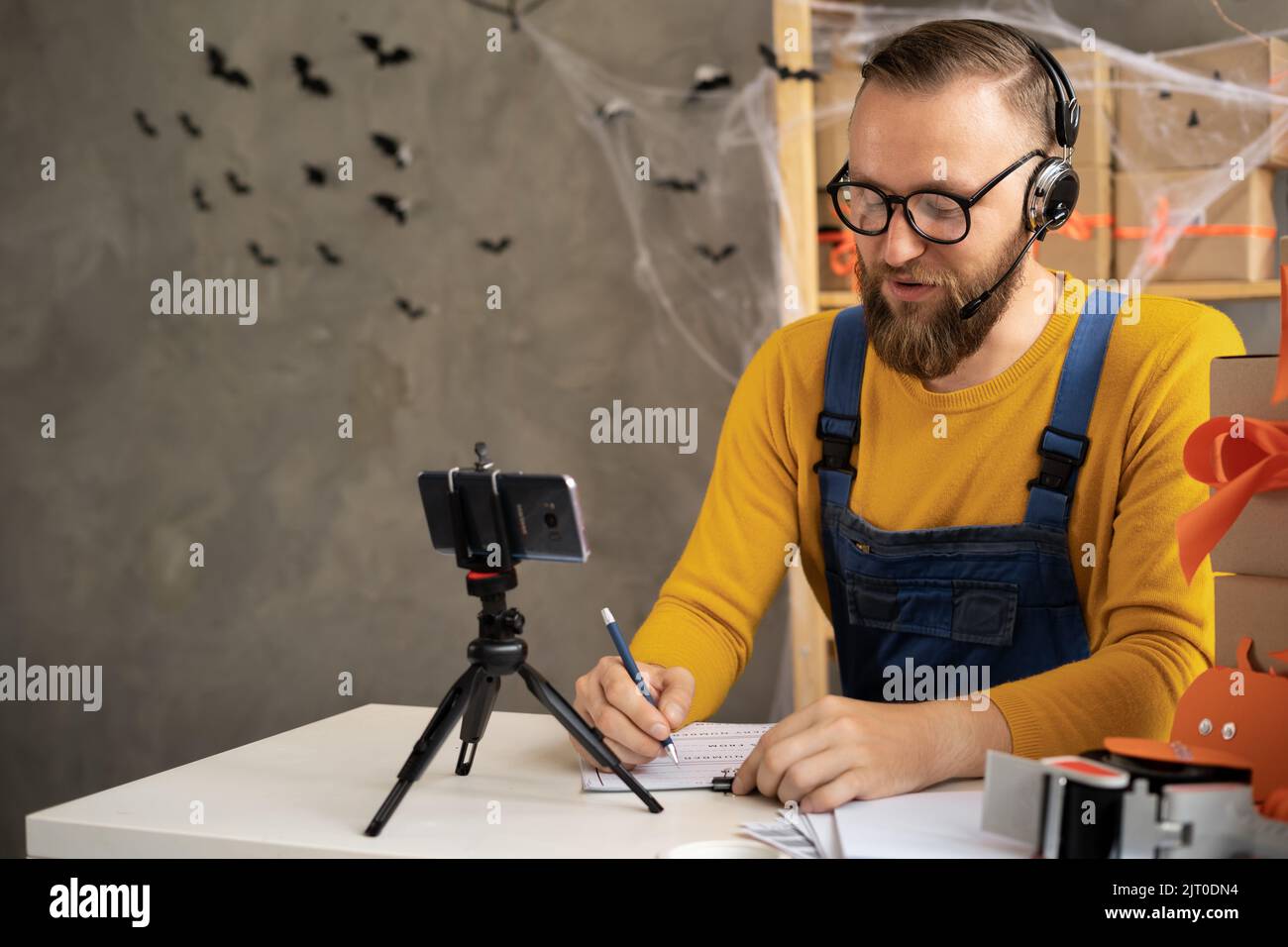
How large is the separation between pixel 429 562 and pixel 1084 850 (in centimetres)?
245

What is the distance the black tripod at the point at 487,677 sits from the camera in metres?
1.05

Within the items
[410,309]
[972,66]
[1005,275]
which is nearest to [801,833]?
[1005,275]

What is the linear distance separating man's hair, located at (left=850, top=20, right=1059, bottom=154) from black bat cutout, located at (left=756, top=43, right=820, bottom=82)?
1.32 metres

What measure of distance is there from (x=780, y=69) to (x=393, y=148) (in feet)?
3.21

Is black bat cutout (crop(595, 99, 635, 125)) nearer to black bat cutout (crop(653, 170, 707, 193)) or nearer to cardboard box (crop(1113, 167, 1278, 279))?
black bat cutout (crop(653, 170, 707, 193))

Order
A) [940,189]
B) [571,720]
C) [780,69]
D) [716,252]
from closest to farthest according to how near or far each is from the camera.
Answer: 1. [571,720]
2. [940,189]
3. [780,69]
4. [716,252]

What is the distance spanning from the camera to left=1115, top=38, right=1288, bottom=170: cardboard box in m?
2.40

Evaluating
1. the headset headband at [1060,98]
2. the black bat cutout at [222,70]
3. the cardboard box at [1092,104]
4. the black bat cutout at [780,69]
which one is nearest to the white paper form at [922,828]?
the headset headband at [1060,98]

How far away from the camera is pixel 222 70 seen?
10.5ft

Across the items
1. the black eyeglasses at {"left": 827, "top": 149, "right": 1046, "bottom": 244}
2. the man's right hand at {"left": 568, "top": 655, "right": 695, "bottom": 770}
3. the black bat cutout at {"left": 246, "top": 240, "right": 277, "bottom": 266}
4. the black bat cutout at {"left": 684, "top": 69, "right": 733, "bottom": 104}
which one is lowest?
the man's right hand at {"left": 568, "top": 655, "right": 695, "bottom": 770}

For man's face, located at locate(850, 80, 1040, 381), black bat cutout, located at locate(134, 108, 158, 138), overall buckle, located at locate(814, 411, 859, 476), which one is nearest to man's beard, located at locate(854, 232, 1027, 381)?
man's face, located at locate(850, 80, 1040, 381)

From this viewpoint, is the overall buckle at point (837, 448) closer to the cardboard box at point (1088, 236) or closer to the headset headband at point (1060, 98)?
the headset headband at point (1060, 98)

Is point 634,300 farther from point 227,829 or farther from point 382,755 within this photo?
point 227,829

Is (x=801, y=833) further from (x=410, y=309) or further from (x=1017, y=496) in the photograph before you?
(x=410, y=309)
